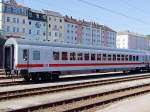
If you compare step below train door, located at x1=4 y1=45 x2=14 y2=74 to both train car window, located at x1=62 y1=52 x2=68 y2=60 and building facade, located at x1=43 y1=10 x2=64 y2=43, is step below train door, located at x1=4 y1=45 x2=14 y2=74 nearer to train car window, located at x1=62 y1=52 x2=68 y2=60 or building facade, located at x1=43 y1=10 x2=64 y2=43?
train car window, located at x1=62 y1=52 x2=68 y2=60

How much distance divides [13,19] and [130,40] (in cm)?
7709

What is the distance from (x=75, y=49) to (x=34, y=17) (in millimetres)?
74582

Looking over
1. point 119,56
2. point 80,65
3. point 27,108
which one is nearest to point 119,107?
point 27,108

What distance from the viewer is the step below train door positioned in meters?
26.1

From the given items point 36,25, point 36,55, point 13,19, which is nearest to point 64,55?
point 36,55

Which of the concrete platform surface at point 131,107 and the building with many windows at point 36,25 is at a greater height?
the building with many windows at point 36,25

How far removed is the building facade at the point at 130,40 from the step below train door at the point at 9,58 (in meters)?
137

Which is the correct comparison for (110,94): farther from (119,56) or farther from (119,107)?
(119,56)

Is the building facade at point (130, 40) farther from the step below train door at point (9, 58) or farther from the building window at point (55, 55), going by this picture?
the step below train door at point (9, 58)

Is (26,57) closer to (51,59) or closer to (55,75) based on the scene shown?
(51,59)

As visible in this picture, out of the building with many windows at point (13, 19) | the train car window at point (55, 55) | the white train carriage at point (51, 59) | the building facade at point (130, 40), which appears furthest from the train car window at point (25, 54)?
the building facade at point (130, 40)

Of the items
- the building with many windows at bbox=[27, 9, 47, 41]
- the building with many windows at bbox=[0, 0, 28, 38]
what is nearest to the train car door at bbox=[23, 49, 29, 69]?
the building with many windows at bbox=[0, 0, 28, 38]

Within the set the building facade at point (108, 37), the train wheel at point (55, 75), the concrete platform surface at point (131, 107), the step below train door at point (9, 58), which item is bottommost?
the concrete platform surface at point (131, 107)

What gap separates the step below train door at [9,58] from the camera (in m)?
26.1
